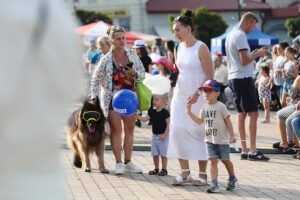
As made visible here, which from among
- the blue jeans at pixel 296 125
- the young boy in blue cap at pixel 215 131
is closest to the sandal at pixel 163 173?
the young boy in blue cap at pixel 215 131

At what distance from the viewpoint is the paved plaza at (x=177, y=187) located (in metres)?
7.12

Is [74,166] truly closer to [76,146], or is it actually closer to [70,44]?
[76,146]

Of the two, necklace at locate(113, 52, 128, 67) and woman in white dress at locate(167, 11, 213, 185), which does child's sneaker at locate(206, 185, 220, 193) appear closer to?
woman in white dress at locate(167, 11, 213, 185)

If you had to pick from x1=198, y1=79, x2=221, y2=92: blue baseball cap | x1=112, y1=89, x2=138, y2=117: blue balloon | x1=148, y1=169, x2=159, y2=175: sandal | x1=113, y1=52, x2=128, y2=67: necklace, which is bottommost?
x1=148, y1=169, x2=159, y2=175: sandal

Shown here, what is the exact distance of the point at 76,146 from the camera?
8.94m

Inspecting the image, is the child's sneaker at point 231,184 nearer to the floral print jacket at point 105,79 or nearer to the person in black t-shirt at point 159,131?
the person in black t-shirt at point 159,131

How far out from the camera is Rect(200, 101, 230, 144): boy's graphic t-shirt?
7188 millimetres

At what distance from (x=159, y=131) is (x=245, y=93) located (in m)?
1.61

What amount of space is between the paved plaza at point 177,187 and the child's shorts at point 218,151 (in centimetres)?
39

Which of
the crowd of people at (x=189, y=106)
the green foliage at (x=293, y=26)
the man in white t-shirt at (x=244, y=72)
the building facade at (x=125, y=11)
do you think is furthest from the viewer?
the building facade at (x=125, y=11)

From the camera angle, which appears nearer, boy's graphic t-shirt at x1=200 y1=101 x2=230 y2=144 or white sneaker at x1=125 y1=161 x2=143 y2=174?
boy's graphic t-shirt at x1=200 y1=101 x2=230 y2=144

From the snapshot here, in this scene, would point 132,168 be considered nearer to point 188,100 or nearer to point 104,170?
point 104,170

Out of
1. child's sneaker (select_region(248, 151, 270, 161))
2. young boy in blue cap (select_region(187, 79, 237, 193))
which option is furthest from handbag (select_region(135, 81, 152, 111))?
child's sneaker (select_region(248, 151, 270, 161))

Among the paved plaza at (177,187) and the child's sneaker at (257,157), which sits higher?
the child's sneaker at (257,157)
